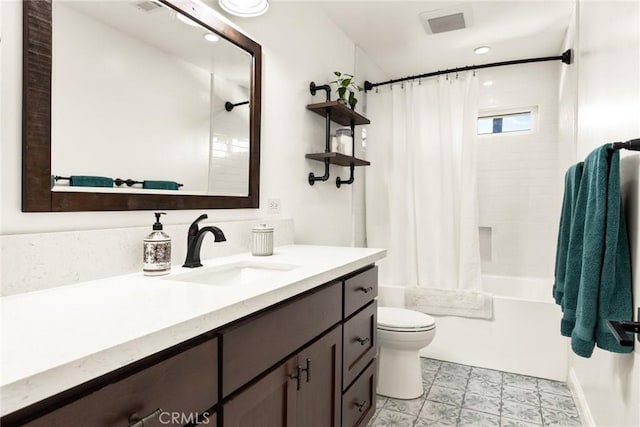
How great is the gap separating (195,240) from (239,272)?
217 millimetres

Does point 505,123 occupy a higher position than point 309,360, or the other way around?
point 505,123

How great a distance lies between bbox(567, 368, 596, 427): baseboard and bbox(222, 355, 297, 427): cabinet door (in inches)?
58.8

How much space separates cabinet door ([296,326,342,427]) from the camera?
3.93 feet

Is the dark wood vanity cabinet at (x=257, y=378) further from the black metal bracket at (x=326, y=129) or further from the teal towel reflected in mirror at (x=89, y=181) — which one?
the black metal bracket at (x=326, y=129)

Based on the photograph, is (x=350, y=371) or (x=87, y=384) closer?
(x=87, y=384)

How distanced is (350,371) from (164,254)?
0.87 metres

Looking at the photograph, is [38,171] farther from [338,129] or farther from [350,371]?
[338,129]

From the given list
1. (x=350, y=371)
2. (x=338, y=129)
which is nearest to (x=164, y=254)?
(x=350, y=371)

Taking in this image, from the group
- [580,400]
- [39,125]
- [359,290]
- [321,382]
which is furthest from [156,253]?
[580,400]

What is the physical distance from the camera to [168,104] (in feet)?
4.63

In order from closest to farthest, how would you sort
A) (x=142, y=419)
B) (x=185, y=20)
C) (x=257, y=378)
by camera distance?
(x=142, y=419) → (x=257, y=378) → (x=185, y=20)

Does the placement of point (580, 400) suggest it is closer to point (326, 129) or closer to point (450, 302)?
point (450, 302)

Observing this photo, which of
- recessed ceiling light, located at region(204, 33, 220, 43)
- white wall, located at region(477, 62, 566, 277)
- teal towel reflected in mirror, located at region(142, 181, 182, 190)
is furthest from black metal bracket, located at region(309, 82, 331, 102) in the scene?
white wall, located at region(477, 62, 566, 277)

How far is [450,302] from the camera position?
110 inches
